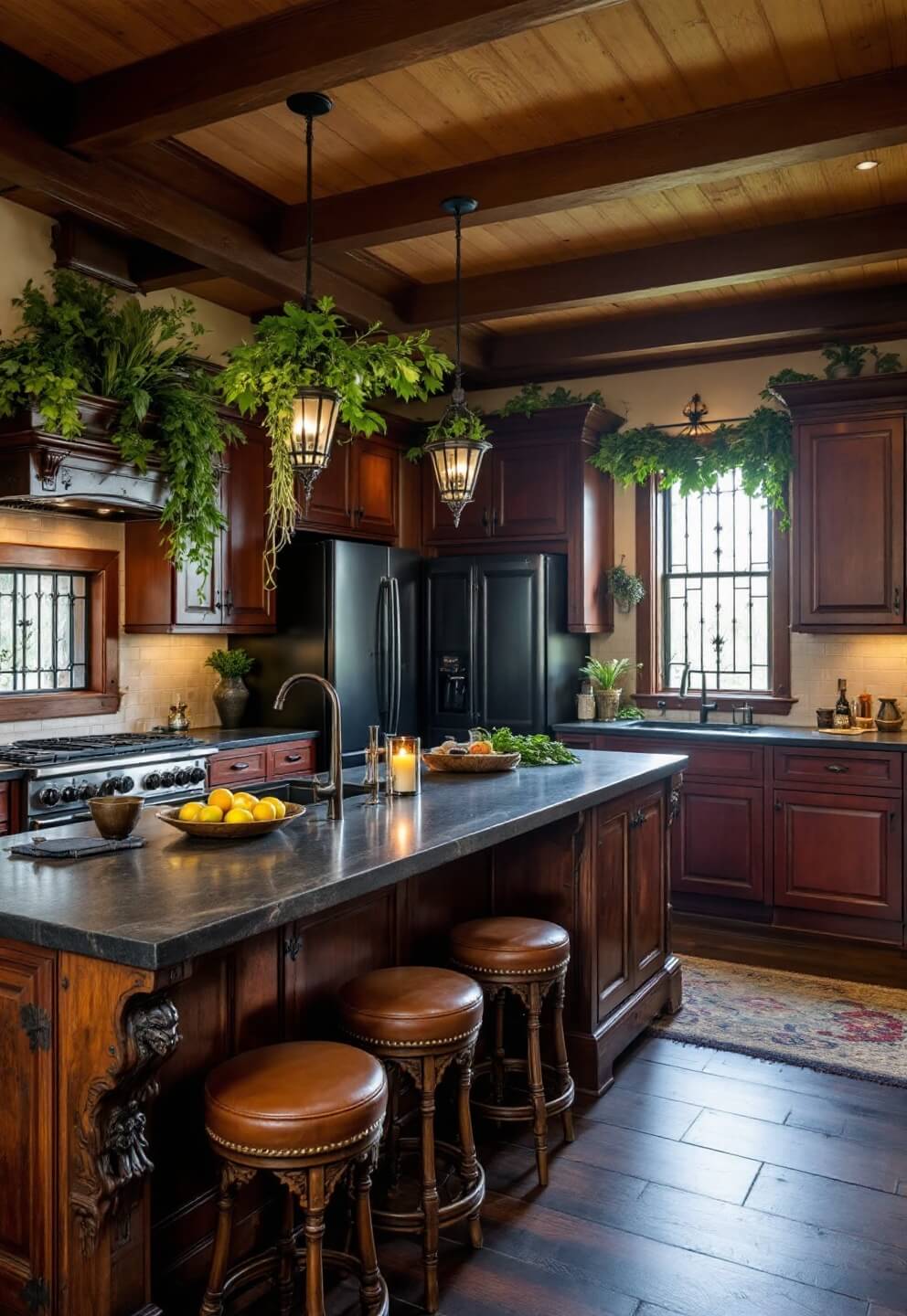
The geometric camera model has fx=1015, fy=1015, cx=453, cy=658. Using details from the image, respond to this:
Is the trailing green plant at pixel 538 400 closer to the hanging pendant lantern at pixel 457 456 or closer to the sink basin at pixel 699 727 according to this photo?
the sink basin at pixel 699 727

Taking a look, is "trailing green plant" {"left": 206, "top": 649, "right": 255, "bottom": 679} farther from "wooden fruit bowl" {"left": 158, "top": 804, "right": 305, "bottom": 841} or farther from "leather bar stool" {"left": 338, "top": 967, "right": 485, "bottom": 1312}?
"leather bar stool" {"left": 338, "top": 967, "right": 485, "bottom": 1312}

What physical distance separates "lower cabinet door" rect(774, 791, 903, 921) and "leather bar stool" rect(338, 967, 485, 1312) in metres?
3.07

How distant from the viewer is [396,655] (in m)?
5.76

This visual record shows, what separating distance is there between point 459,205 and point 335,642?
2.28 meters

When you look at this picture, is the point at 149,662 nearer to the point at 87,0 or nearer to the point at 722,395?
the point at 87,0

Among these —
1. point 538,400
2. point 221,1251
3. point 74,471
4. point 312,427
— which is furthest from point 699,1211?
point 538,400

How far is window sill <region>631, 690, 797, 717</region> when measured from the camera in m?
5.76

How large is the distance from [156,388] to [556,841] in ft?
8.52

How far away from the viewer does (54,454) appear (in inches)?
156

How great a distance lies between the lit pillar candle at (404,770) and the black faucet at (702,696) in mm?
3040

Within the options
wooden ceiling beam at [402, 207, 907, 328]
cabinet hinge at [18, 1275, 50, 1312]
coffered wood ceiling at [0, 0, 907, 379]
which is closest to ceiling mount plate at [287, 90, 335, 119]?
coffered wood ceiling at [0, 0, 907, 379]

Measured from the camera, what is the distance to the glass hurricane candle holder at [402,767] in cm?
314

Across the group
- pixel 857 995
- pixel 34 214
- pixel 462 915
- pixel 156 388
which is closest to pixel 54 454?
pixel 156 388

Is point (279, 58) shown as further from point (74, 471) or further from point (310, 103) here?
point (74, 471)
